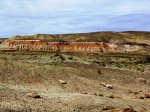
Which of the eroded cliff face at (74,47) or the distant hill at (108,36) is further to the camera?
the distant hill at (108,36)

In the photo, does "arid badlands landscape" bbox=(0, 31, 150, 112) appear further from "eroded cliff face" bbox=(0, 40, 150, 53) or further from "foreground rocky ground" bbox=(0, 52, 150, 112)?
"eroded cliff face" bbox=(0, 40, 150, 53)

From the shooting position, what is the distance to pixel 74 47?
134000 millimetres

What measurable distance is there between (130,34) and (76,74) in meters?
144

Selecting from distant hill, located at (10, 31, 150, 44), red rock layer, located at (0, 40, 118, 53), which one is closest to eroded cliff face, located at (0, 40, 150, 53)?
red rock layer, located at (0, 40, 118, 53)

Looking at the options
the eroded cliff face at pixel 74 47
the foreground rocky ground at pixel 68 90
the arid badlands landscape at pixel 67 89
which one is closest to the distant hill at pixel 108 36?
the eroded cliff face at pixel 74 47

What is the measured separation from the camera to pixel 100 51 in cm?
12875

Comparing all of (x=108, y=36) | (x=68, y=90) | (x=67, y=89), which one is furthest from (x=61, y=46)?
(x=68, y=90)

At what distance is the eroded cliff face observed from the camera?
132 metres

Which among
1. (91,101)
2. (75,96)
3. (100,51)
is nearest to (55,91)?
(75,96)

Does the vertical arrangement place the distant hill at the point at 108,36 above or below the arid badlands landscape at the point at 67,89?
above

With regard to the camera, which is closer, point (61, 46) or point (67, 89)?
point (67, 89)

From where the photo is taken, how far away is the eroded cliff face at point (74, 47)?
434 ft

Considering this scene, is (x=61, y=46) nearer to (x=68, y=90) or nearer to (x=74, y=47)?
(x=74, y=47)

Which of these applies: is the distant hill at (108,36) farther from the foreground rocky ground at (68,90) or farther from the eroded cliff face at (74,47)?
the foreground rocky ground at (68,90)
